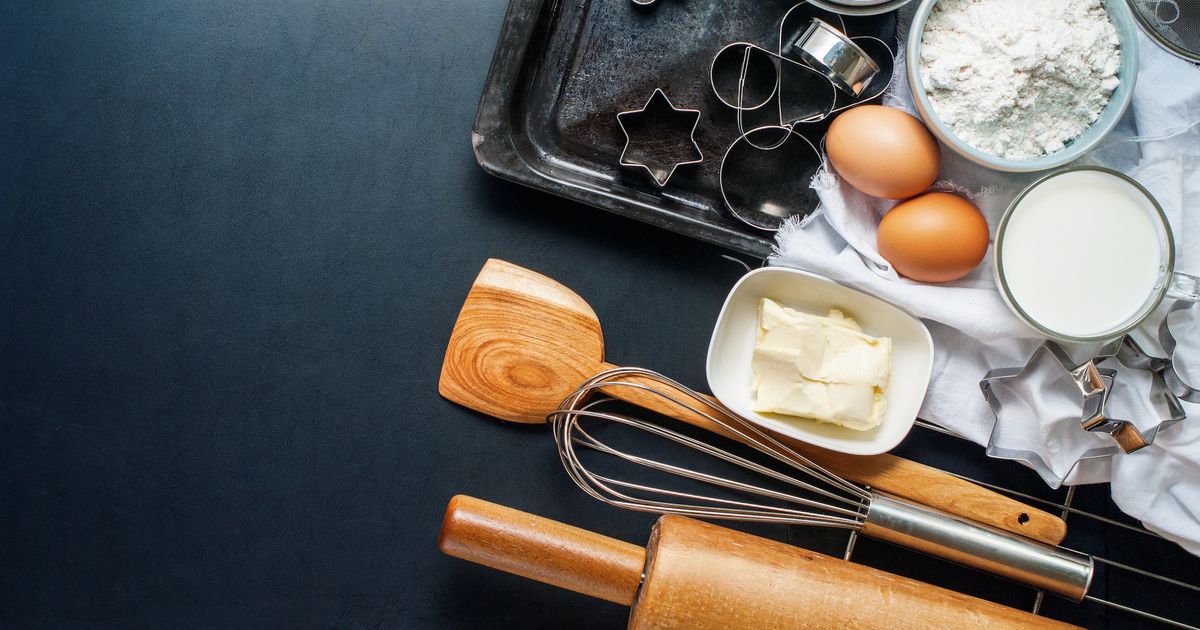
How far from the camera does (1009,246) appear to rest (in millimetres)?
613

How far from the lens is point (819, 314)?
70 centimetres

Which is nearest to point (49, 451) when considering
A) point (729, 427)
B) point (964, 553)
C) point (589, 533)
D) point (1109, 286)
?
point (589, 533)

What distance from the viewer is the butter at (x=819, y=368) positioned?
2.11 ft

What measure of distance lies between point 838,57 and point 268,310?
0.59 metres

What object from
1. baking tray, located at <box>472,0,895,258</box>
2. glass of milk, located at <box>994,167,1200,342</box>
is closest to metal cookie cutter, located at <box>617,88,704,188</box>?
baking tray, located at <box>472,0,895,258</box>

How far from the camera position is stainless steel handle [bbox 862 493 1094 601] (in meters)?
0.63

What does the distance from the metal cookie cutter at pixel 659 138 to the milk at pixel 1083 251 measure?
0.94 feet

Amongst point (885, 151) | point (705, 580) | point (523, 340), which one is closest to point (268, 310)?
point (523, 340)

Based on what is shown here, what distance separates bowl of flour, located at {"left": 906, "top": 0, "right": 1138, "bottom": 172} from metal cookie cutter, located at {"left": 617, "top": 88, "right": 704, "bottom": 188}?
198mm

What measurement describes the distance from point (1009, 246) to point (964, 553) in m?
0.26

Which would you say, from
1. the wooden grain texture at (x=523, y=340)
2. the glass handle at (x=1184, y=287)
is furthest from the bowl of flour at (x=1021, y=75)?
the wooden grain texture at (x=523, y=340)

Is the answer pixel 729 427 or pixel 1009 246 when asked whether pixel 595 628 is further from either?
pixel 1009 246

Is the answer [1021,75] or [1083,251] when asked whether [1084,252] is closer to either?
[1083,251]

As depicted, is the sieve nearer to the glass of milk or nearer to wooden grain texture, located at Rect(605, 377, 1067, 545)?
the glass of milk
